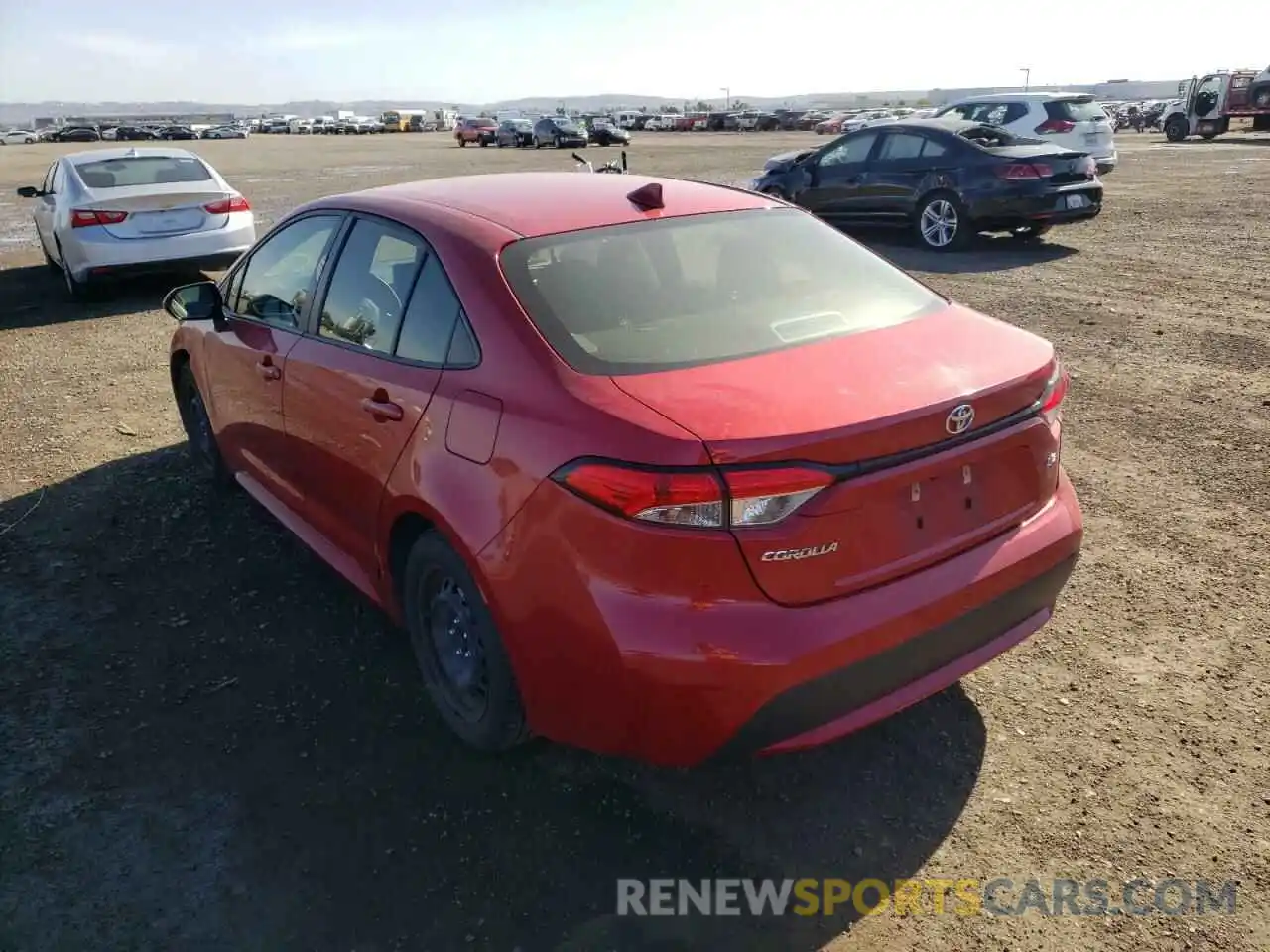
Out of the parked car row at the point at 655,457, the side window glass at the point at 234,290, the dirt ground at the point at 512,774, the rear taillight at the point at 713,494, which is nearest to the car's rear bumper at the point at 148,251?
the dirt ground at the point at 512,774

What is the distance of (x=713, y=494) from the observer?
7.52 feet

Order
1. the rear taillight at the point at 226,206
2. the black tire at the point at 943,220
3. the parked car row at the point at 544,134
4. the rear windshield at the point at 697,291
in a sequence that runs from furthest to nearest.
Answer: the parked car row at the point at 544,134 < the black tire at the point at 943,220 < the rear taillight at the point at 226,206 < the rear windshield at the point at 697,291

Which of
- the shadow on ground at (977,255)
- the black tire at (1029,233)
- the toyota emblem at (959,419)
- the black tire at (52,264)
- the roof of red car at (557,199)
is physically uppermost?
the roof of red car at (557,199)

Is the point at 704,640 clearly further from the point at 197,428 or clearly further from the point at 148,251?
the point at 148,251

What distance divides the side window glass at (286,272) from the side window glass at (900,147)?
9.67m

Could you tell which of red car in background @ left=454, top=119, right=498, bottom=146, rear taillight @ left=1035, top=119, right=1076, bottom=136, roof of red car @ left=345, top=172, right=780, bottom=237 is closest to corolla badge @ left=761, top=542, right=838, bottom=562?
roof of red car @ left=345, top=172, right=780, bottom=237

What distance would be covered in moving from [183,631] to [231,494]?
1.47 metres

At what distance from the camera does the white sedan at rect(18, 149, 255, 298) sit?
996 cm

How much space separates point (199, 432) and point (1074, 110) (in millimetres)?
16329

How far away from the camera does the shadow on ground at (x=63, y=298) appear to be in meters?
10.0

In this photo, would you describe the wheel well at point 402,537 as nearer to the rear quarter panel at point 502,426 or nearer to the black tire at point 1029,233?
the rear quarter panel at point 502,426

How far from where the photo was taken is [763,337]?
287 cm

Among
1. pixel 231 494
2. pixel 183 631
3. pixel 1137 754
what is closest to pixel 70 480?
pixel 231 494

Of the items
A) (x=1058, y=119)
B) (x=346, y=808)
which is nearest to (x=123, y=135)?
(x=1058, y=119)
